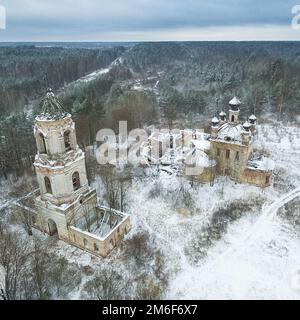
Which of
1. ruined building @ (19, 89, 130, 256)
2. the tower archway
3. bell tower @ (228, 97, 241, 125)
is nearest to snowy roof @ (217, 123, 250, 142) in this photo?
bell tower @ (228, 97, 241, 125)

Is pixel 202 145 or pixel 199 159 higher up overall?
pixel 202 145

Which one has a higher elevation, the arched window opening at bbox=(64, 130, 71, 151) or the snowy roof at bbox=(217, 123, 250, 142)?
the arched window opening at bbox=(64, 130, 71, 151)

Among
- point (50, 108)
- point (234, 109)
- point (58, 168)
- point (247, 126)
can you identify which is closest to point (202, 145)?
point (234, 109)

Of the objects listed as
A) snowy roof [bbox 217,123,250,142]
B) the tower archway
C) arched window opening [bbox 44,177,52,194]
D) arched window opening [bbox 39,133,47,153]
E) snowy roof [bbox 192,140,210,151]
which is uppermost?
arched window opening [bbox 39,133,47,153]

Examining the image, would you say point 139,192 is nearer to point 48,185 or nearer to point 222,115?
point 48,185

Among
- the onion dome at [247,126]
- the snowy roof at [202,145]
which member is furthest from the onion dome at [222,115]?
the onion dome at [247,126]

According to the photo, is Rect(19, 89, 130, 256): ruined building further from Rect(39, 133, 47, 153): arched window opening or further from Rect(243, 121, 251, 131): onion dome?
Rect(243, 121, 251, 131): onion dome
